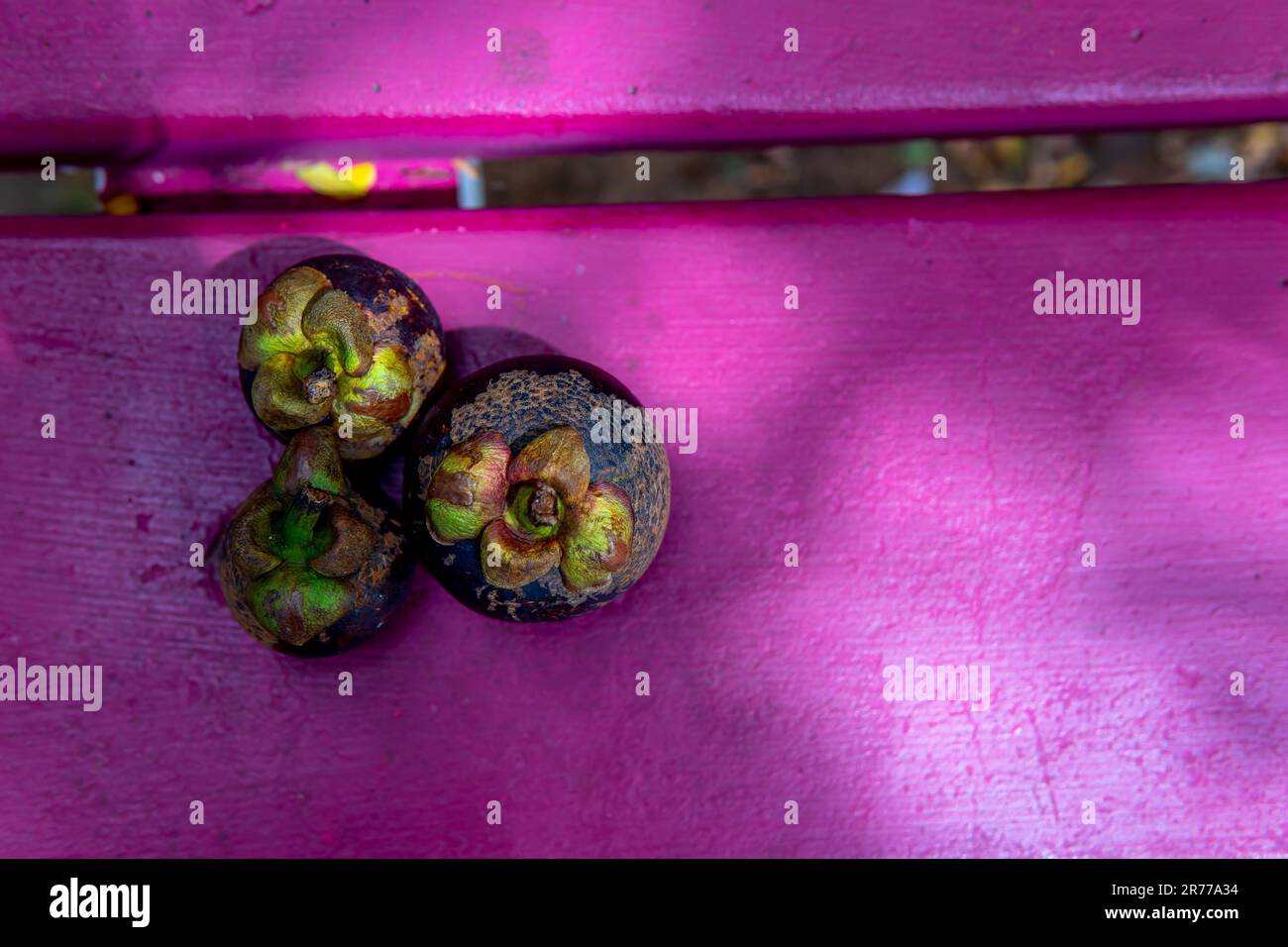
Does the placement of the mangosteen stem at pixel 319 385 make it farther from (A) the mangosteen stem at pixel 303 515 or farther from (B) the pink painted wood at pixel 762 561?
(B) the pink painted wood at pixel 762 561

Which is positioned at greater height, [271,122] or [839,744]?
[271,122]

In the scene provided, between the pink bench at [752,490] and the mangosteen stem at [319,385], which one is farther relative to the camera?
the pink bench at [752,490]

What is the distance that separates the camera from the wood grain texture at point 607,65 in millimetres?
1185

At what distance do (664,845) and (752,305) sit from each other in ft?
2.44

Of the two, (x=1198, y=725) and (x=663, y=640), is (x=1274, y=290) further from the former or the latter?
(x=663, y=640)

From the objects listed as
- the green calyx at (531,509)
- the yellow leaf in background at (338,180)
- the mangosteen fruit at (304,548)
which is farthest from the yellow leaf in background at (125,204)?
the green calyx at (531,509)

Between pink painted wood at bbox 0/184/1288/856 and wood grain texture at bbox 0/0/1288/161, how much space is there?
5.5 inches

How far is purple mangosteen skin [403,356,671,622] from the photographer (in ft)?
2.86

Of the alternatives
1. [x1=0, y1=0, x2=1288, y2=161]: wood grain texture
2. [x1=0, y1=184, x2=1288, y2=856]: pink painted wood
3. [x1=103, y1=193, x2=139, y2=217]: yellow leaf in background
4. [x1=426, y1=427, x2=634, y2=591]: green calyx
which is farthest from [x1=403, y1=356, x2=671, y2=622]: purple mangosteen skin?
[x1=103, y1=193, x2=139, y2=217]: yellow leaf in background

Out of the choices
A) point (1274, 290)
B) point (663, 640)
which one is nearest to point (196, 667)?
point (663, 640)

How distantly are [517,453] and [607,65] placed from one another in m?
0.63

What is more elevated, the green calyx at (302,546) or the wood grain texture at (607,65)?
the wood grain texture at (607,65)

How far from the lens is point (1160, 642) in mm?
1190

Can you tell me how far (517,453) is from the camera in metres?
0.85
